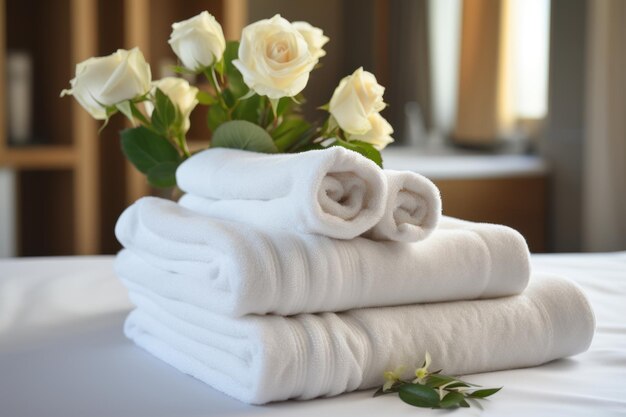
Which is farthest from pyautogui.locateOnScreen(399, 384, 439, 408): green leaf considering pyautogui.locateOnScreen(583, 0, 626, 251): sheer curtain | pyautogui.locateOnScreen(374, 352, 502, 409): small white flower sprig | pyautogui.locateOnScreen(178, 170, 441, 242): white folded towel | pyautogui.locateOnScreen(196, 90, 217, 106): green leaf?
pyautogui.locateOnScreen(583, 0, 626, 251): sheer curtain

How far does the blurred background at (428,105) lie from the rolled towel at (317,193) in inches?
84.7

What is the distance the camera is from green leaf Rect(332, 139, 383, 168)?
117 cm

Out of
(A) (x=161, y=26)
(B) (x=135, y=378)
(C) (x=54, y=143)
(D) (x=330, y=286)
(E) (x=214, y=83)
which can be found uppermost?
(A) (x=161, y=26)

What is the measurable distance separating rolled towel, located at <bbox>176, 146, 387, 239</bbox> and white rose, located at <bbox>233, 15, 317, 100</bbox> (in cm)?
15

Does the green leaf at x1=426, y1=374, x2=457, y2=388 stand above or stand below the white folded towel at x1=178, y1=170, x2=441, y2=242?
below

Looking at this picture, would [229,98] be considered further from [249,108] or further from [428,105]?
[428,105]

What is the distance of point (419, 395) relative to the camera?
846 millimetres

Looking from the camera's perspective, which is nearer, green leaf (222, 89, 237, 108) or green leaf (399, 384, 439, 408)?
green leaf (399, 384, 439, 408)

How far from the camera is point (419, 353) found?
909 mm

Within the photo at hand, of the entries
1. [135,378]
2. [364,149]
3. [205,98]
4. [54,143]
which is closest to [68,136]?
[54,143]

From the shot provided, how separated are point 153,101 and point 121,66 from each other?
10 cm

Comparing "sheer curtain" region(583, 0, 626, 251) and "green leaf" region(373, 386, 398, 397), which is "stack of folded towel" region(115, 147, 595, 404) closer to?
"green leaf" region(373, 386, 398, 397)

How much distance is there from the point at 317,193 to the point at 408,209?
0.12 metres

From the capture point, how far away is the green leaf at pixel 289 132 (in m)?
1.27
